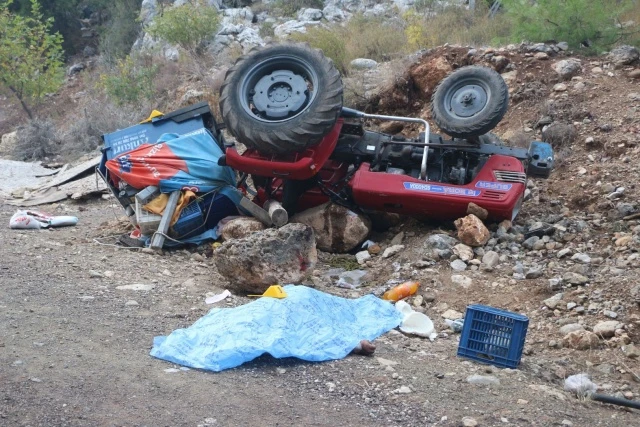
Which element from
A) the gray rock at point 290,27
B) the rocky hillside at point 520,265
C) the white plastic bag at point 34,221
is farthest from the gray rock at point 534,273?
the gray rock at point 290,27

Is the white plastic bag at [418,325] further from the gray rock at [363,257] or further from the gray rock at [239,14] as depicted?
the gray rock at [239,14]

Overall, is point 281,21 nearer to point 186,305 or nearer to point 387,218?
point 387,218

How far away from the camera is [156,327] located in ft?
15.6

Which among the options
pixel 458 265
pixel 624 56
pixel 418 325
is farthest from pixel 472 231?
pixel 624 56

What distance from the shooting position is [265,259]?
5.70 m

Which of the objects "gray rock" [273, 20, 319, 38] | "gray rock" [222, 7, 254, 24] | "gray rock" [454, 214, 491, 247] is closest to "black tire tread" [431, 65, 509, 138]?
"gray rock" [454, 214, 491, 247]

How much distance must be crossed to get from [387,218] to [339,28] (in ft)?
26.9

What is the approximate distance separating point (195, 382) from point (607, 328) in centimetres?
249

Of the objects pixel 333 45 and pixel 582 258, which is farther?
pixel 333 45

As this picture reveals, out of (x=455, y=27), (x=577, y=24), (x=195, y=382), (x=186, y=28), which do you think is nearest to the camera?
(x=195, y=382)

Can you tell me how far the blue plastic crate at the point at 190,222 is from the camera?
704 centimetres

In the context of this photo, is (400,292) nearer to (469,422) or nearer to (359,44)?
(469,422)

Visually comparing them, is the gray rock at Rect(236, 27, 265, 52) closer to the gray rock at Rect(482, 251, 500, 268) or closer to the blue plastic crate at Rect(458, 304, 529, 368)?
the gray rock at Rect(482, 251, 500, 268)

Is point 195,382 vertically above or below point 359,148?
below
